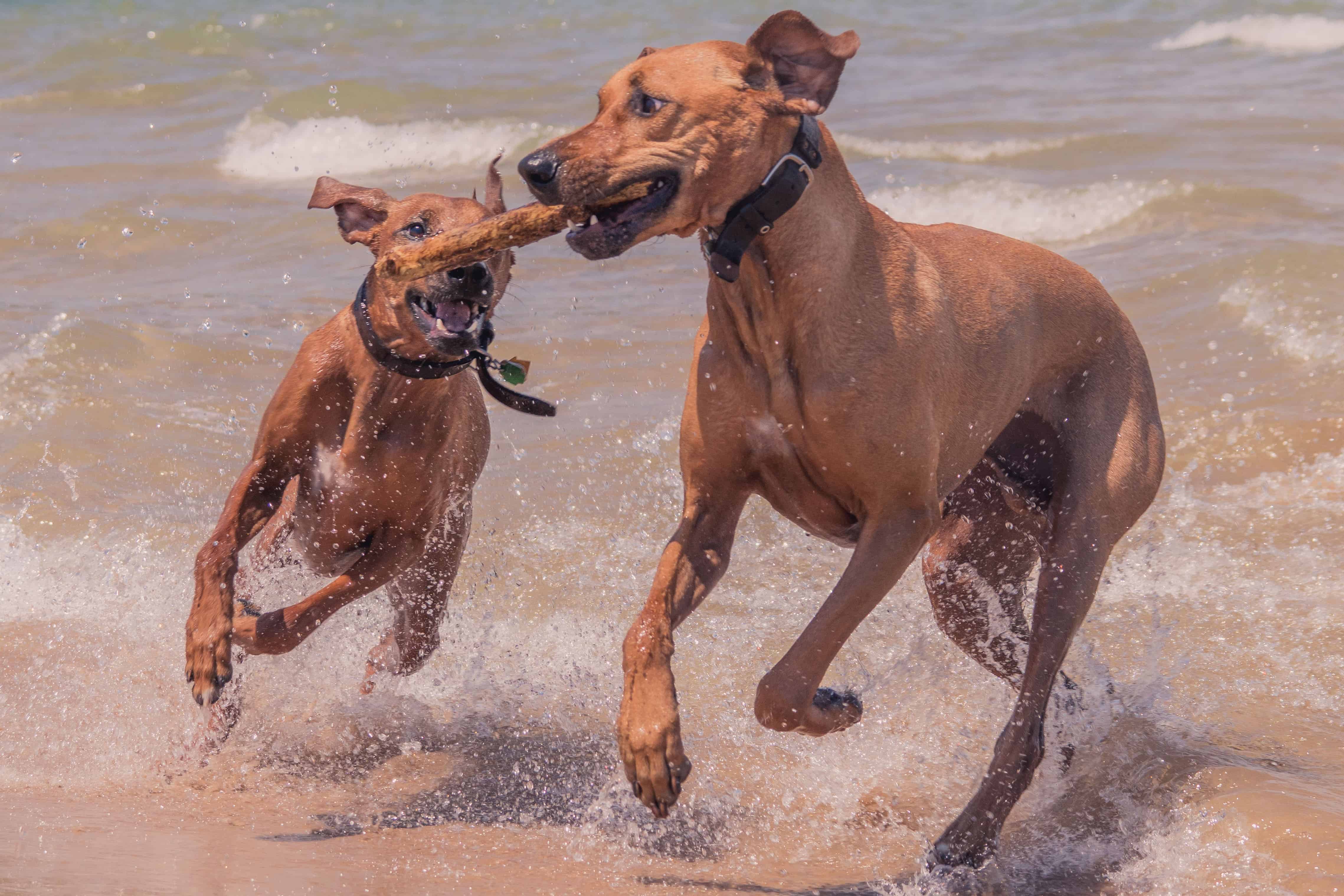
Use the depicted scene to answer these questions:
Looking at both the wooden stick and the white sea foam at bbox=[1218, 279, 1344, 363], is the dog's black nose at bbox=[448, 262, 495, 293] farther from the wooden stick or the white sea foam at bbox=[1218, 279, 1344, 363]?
the white sea foam at bbox=[1218, 279, 1344, 363]

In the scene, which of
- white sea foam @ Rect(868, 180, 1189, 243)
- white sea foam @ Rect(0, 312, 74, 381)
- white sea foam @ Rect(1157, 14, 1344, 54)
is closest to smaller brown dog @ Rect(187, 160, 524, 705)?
white sea foam @ Rect(0, 312, 74, 381)

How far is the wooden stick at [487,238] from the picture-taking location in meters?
3.38

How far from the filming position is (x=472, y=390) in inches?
215

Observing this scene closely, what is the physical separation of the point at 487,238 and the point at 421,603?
2.05 m

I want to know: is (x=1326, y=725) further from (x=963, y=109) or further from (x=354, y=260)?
(x=963, y=109)

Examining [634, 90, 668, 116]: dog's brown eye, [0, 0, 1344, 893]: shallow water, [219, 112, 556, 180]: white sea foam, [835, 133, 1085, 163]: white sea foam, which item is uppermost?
[634, 90, 668, 116]: dog's brown eye

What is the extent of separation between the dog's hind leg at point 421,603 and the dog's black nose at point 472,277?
106 cm

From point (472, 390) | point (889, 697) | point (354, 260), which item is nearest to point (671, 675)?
point (889, 697)

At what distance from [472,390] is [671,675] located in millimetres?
2126

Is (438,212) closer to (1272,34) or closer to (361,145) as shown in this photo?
(361,145)

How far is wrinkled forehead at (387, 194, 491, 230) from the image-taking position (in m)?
4.91

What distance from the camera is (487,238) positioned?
12.4ft

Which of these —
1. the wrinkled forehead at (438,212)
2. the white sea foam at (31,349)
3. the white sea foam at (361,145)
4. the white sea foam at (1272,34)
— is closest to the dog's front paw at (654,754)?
the wrinkled forehead at (438,212)

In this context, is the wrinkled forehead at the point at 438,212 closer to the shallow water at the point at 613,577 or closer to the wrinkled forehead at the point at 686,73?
the shallow water at the point at 613,577
